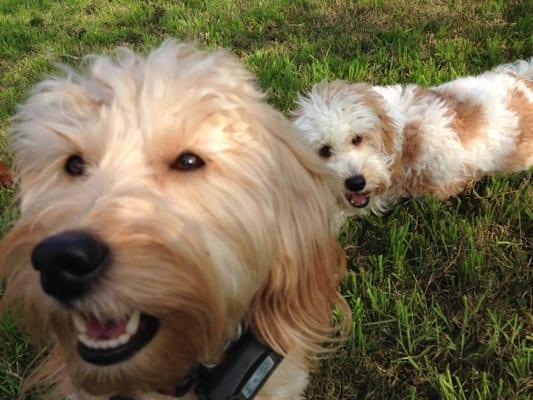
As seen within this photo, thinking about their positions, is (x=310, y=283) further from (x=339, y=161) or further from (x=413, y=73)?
(x=413, y=73)

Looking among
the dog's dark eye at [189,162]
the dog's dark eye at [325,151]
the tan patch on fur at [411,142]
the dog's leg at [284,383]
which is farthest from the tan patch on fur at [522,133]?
the dog's dark eye at [189,162]

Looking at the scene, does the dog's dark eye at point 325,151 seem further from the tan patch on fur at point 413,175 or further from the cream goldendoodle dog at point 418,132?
the tan patch on fur at point 413,175

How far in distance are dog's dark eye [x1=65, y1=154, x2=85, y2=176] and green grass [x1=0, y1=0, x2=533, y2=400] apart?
65cm

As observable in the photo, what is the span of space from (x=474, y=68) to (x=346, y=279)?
9.64ft

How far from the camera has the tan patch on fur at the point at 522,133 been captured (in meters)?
4.48

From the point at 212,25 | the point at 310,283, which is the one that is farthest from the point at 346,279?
the point at 212,25

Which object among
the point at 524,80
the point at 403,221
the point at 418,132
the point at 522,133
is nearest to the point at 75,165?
the point at 403,221

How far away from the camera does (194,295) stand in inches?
64.8

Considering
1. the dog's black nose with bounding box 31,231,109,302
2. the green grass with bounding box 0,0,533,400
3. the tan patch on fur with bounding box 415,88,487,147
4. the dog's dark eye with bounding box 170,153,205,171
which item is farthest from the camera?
the tan patch on fur with bounding box 415,88,487,147

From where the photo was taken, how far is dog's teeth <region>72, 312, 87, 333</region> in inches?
64.2

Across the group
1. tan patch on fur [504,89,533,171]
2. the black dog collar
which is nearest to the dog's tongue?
the black dog collar

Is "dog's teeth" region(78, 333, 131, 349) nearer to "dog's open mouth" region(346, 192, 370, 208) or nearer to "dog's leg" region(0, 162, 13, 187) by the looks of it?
"dog's open mouth" region(346, 192, 370, 208)

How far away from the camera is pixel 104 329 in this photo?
5.45ft

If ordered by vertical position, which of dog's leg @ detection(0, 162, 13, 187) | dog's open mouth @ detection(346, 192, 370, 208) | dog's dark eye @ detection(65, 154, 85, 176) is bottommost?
dog's open mouth @ detection(346, 192, 370, 208)
